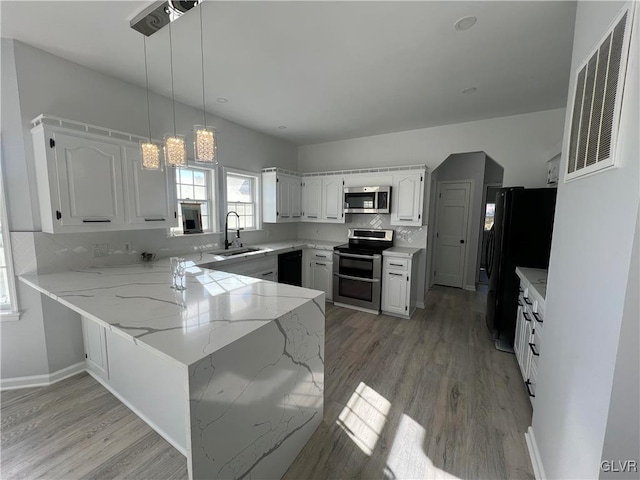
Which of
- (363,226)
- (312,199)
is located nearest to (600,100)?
(363,226)

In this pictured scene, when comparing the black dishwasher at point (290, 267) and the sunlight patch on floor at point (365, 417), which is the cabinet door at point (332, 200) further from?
the sunlight patch on floor at point (365, 417)

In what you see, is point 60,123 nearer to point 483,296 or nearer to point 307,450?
point 307,450

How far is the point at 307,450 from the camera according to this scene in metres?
1.67

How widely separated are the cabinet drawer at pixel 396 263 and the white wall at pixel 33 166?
296 cm

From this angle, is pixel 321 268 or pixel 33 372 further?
pixel 321 268

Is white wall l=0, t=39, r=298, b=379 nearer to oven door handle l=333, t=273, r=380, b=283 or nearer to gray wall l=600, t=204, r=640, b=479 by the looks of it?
oven door handle l=333, t=273, r=380, b=283

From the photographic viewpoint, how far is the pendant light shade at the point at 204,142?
1751 millimetres

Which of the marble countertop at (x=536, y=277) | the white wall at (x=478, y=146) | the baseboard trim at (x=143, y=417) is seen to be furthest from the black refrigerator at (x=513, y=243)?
the baseboard trim at (x=143, y=417)

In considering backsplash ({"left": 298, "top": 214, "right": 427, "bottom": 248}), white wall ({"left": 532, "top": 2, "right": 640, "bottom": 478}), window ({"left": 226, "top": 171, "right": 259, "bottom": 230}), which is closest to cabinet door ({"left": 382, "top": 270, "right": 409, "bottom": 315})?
backsplash ({"left": 298, "top": 214, "right": 427, "bottom": 248})

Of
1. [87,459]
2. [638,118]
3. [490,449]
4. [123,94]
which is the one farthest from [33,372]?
[638,118]

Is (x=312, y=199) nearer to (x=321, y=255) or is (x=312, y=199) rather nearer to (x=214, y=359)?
(x=321, y=255)

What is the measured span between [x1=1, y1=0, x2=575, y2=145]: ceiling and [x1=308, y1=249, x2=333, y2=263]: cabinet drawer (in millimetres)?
2090

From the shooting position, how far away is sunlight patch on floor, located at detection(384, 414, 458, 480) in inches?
60.3

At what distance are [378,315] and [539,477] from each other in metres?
2.36
